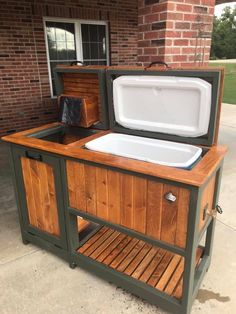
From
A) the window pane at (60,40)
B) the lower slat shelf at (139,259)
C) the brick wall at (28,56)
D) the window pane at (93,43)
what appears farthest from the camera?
the window pane at (93,43)

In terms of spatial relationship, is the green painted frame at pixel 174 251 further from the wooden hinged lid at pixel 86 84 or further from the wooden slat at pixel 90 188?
the wooden hinged lid at pixel 86 84

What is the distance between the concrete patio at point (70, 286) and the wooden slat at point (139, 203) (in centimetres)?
60

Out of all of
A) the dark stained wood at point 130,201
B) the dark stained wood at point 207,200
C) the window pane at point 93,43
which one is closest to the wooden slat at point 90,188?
the dark stained wood at point 130,201

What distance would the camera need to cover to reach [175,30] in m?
2.11

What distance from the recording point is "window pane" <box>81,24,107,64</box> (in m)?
5.91

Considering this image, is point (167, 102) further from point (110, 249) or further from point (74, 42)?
point (74, 42)

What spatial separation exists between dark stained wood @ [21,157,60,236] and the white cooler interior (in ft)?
1.29

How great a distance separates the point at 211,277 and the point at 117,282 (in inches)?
28.1

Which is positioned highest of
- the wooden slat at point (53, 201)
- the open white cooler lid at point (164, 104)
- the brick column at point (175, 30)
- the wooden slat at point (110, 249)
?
the brick column at point (175, 30)

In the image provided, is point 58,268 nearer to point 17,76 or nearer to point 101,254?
point 101,254

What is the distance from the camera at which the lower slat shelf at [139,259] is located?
186cm

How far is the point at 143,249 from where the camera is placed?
7.36 ft

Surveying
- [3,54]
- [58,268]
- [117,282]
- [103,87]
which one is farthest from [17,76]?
[117,282]

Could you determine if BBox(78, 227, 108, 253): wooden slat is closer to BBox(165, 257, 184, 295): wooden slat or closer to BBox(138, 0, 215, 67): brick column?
BBox(165, 257, 184, 295): wooden slat
